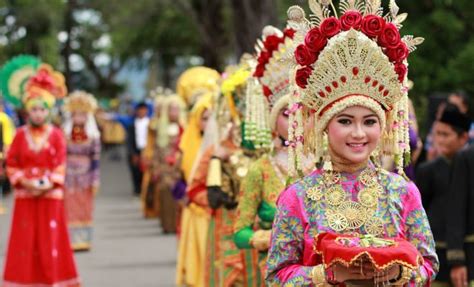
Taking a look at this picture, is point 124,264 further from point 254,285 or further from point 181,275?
point 254,285

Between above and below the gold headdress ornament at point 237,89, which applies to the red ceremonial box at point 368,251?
below

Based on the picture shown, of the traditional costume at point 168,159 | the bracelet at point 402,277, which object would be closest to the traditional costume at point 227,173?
the bracelet at point 402,277

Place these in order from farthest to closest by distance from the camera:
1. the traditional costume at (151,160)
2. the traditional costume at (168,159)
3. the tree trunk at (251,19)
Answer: the tree trunk at (251,19)
the traditional costume at (151,160)
the traditional costume at (168,159)

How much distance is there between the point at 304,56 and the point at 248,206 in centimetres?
196

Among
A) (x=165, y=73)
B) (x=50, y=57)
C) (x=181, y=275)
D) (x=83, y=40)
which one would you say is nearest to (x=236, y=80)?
(x=181, y=275)

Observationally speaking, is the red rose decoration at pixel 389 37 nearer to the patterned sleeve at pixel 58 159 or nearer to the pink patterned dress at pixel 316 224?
the pink patterned dress at pixel 316 224

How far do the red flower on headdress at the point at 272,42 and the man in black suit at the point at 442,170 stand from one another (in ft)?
6.72

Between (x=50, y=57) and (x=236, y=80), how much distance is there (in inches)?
1608

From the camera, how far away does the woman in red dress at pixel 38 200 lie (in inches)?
503

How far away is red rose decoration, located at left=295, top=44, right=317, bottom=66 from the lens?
17.7ft

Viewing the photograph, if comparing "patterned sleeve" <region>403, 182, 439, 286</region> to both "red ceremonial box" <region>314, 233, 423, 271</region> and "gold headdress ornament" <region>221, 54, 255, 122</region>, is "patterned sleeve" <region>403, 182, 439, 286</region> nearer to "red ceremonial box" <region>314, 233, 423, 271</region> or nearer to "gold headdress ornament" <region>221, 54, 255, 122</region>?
"red ceremonial box" <region>314, 233, 423, 271</region>

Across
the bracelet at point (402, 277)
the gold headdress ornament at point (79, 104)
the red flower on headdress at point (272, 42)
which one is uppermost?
the gold headdress ornament at point (79, 104)

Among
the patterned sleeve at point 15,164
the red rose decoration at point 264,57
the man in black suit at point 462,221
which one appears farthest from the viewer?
the patterned sleeve at point 15,164

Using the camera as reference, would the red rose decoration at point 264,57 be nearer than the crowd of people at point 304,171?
No
